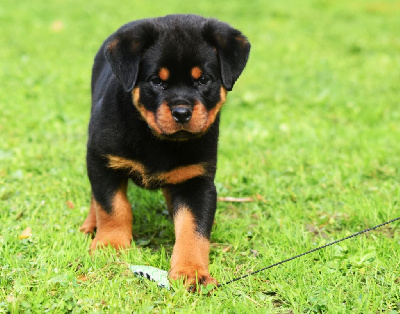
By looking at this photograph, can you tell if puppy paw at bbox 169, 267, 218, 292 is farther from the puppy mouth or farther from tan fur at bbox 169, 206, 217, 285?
the puppy mouth

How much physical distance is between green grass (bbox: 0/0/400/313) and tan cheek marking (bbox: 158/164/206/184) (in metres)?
0.41

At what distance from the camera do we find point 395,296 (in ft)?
8.66

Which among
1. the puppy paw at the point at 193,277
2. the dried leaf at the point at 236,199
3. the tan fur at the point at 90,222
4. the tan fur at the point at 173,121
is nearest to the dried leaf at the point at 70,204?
the tan fur at the point at 90,222

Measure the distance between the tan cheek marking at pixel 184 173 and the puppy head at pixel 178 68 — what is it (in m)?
0.23

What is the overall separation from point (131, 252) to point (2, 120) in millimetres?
3025

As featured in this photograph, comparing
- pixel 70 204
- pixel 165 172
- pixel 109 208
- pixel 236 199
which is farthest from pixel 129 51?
pixel 236 199

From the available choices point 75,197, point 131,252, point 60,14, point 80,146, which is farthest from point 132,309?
point 60,14

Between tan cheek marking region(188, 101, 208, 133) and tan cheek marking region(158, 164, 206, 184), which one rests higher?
tan cheek marking region(188, 101, 208, 133)

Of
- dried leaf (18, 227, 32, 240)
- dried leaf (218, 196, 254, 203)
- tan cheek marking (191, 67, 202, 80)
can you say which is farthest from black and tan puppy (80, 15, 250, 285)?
dried leaf (218, 196, 254, 203)

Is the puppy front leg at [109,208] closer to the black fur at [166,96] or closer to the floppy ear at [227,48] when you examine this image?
the black fur at [166,96]

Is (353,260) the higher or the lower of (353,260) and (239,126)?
the higher

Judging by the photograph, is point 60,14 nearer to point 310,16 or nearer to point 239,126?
point 310,16

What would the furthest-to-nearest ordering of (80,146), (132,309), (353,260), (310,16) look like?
(310,16), (80,146), (353,260), (132,309)

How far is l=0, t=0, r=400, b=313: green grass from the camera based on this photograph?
2.58 metres
